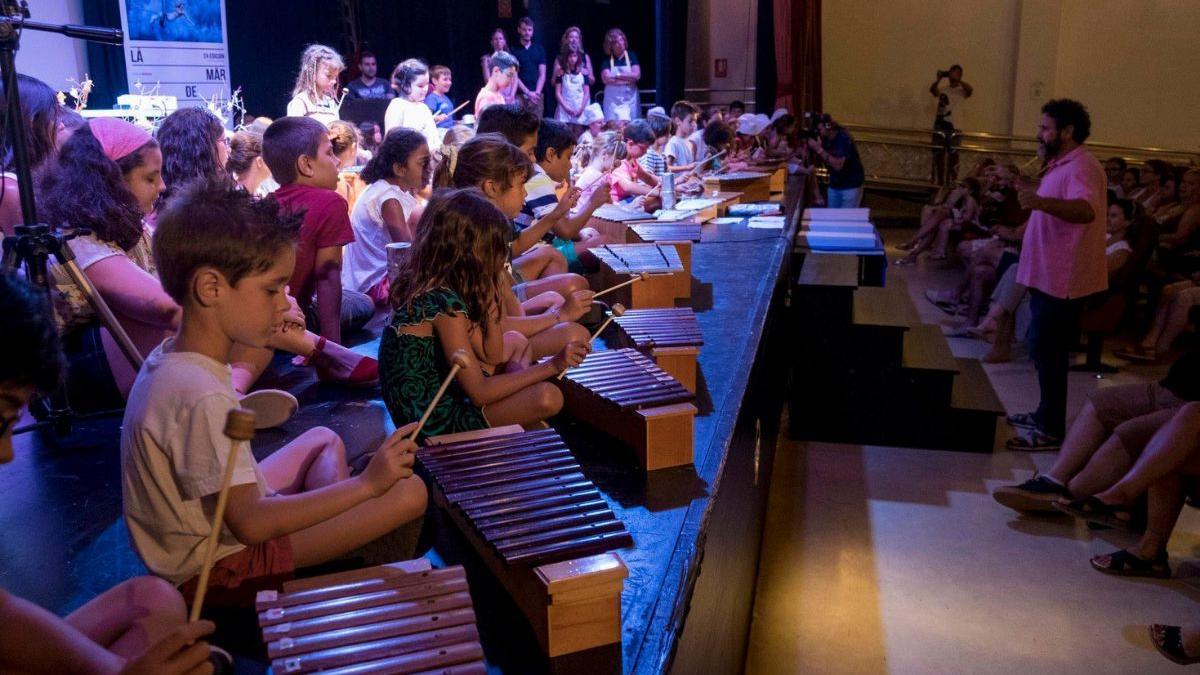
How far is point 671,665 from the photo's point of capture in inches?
85.1

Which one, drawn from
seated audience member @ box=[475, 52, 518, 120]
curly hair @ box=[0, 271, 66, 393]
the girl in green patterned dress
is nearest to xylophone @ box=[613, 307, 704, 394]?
the girl in green patterned dress

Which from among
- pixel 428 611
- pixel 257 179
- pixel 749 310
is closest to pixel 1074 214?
pixel 749 310

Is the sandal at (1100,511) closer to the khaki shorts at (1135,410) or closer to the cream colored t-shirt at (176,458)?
the khaki shorts at (1135,410)

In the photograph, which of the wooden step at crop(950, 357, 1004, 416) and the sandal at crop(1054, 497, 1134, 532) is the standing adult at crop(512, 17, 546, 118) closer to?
the wooden step at crop(950, 357, 1004, 416)

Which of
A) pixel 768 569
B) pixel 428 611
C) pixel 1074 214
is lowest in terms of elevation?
pixel 768 569

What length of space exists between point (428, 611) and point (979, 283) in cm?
803

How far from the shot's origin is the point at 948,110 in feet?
50.3

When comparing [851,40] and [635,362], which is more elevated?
[851,40]

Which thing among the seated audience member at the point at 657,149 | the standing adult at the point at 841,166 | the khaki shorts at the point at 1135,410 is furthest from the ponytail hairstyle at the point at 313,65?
the standing adult at the point at 841,166

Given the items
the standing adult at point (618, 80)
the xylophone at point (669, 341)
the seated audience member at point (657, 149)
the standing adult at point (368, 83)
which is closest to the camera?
the xylophone at point (669, 341)

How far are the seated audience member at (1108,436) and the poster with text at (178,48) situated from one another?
8275 mm

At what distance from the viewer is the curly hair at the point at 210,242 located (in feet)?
7.18

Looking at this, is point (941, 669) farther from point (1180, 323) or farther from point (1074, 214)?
point (1180, 323)

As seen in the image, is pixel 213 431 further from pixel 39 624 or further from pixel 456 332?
pixel 456 332
